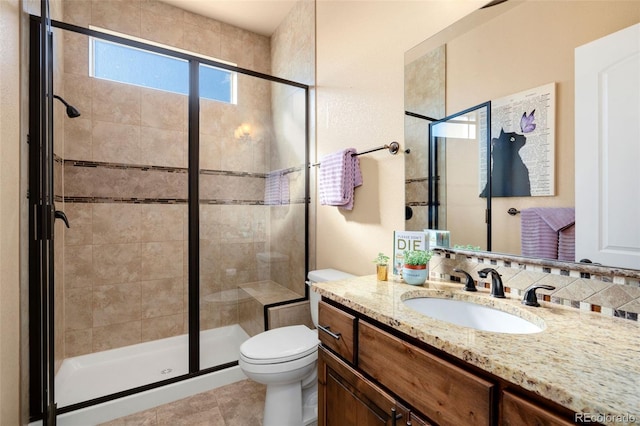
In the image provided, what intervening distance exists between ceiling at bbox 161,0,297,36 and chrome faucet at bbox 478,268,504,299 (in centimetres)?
272

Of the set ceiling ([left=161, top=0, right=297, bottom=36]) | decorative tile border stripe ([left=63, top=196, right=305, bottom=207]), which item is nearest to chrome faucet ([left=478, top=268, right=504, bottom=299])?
decorative tile border stripe ([left=63, top=196, right=305, bottom=207])

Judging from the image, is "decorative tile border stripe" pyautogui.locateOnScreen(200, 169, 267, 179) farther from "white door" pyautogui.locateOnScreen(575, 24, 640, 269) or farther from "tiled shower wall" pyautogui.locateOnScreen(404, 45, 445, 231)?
"white door" pyautogui.locateOnScreen(575, 24, 640, 269)

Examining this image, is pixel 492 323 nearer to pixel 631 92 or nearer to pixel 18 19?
pixel 631 92

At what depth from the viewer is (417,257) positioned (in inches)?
49.7

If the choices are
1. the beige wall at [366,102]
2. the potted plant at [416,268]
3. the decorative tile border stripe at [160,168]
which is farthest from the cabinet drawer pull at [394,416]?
the decorative tile border stripe at [160,168]

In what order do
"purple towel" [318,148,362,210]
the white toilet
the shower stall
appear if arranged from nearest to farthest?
the white toilet
"purple towel" [318,148,362,210]
the shower stall

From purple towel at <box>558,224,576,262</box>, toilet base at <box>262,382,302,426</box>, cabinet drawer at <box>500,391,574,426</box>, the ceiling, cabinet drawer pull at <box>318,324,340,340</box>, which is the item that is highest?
the ceiling

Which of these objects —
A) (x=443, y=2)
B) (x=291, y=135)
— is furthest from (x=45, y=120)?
(x=443, y=2)

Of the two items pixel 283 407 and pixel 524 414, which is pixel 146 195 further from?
pixel 524 414

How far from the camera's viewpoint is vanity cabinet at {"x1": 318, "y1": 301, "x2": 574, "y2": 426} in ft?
1.98

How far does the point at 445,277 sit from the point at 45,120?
2.18 metres

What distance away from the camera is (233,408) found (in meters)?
1.83

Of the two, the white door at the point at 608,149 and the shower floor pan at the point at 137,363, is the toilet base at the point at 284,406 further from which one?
the white door at the point at 608,149

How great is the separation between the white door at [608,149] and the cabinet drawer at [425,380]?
0.62m
